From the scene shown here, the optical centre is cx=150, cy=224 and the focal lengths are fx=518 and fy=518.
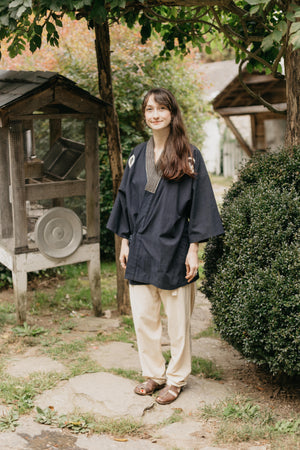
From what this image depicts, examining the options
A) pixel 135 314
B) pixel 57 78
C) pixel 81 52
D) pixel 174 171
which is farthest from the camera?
pixel 81 52

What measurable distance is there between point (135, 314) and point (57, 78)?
7.59 ft

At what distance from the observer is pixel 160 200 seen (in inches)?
137

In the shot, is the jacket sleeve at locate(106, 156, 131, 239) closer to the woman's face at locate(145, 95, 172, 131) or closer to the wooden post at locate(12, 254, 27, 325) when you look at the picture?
the woman's face at locate(145, 95, 172, 131)

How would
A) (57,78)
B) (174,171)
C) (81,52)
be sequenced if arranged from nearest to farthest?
(174,171), (57,78), (81,52)

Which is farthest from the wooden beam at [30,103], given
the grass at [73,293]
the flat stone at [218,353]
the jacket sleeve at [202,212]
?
the flat stone at [218,353]

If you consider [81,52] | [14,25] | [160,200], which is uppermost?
[81,52]

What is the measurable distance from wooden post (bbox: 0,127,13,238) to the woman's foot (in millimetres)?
2297

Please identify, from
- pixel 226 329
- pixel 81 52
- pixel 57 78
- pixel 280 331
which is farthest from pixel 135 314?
pixel 81 52

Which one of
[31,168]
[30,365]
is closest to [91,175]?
[31,168]

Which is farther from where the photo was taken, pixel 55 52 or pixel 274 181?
pixel 55 52

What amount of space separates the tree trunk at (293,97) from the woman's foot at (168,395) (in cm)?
203

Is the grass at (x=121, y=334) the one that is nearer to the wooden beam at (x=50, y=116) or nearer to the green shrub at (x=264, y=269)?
the green shrub at (x=264, y=269)

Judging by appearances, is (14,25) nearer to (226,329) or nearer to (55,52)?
(226,329)

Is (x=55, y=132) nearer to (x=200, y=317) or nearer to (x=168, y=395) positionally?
(x=200, y=317)
